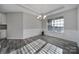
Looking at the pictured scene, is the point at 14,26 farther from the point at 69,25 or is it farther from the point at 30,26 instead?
the point at 69,25

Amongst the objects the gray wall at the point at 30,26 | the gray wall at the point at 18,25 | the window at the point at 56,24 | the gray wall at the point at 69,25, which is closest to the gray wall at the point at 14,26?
the gray wall at the point at 18,25

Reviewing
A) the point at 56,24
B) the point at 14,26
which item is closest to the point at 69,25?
the point at 56,24

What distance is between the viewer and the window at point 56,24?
347 centimetres

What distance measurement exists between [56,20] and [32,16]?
4.81 ft

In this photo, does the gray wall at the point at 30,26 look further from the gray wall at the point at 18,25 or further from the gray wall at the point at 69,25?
the gray wall at the point at 69,25

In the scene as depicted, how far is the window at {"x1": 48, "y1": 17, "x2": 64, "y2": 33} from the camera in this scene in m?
3.47

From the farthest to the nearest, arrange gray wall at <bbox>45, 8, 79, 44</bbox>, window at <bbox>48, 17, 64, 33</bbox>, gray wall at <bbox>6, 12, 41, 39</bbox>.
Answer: gray wall at <bbox>6, 12, 41, 39</bbox> → gray wall at <bbox>45, 8, 79, 44</bbox> → window at <bbox>48, 17, 64, 33</bbox>

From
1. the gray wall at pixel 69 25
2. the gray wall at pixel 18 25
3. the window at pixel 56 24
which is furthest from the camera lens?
the gray wall at pixel 18 25

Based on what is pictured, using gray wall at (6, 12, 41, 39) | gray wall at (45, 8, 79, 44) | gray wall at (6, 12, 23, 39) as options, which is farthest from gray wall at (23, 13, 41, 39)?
gray wall at (45, 8, 79, 44)

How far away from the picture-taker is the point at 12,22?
4609mm

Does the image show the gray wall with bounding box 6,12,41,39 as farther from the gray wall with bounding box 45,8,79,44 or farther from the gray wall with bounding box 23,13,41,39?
the gray wall with bounding box 45,8,79,44
